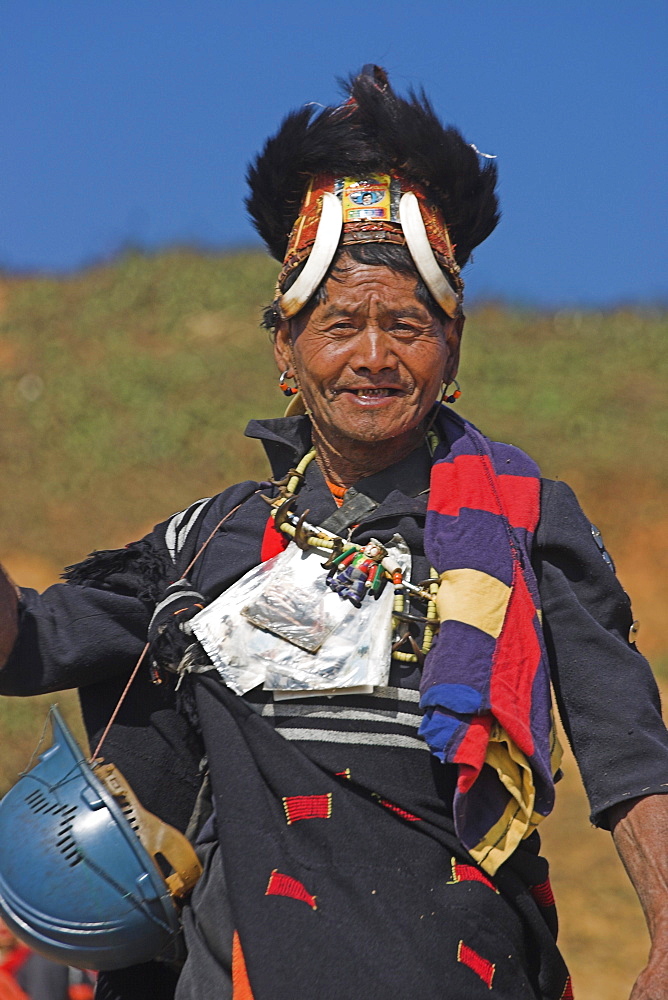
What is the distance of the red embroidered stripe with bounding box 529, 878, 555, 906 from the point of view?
2.22 meters

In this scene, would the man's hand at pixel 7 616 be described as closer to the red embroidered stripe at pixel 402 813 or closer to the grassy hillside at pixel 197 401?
the red embroidered stripe at pixel 402 813

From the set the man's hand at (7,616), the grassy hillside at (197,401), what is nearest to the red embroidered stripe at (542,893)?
the man's hand at (7,616)

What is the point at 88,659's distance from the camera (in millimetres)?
2328

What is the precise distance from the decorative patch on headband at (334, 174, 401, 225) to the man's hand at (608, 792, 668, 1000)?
1.26 m

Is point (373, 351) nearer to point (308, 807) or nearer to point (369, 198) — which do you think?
point (369, 198)

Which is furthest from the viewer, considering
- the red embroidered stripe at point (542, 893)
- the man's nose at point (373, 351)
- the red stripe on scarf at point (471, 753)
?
the man's nose at point (373, 351)

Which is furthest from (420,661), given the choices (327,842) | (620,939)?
(620,939)

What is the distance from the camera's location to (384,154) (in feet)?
8.12

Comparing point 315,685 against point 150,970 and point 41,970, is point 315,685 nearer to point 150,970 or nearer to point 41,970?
point 150,970

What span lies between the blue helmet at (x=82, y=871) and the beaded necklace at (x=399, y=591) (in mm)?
590

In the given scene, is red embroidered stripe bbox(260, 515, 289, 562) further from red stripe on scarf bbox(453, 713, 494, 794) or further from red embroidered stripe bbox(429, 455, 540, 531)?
red stripe on scarf bbox(453, 713, 494, 794)

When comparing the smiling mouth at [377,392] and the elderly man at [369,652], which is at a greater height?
the smiling mouth at [377,392]

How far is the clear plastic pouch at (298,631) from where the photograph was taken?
2.23 metres

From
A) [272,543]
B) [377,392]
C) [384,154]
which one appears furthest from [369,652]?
[384,154]
